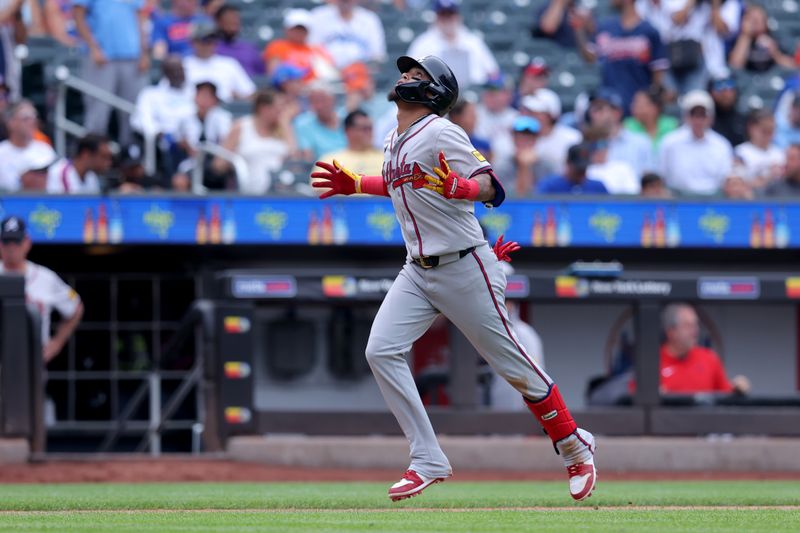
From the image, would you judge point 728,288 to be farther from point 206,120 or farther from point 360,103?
point 206,120

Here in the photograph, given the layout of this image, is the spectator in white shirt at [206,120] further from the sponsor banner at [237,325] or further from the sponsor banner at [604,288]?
the sponsor banner at [604,288]

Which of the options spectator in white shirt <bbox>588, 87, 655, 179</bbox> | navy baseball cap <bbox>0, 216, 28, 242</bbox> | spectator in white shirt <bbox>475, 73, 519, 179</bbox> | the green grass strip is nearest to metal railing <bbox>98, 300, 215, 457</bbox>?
navy baseball cap <bbox>0, 216, 28, 242</bbox>

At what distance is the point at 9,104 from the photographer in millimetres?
11500

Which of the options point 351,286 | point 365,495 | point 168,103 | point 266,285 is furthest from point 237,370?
point 168,103

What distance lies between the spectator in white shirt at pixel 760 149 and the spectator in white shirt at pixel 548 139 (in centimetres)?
145

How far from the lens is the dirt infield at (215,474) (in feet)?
29.0

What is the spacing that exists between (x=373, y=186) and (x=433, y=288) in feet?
1.74

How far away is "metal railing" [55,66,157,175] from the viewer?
1156 cm

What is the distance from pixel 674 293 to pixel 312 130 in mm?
3523

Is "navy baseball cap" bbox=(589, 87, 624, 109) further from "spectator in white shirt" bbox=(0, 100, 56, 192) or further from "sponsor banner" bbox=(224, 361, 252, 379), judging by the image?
"spectator in white shirt" bbox=(0, 100, 56, 192)

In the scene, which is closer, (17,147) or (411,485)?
(411,485)

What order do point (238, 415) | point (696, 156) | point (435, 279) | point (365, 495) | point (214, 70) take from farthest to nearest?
point (214, 70) < point (696, 156) < point (238, 415) < point (365, 495) < point (435, 279)

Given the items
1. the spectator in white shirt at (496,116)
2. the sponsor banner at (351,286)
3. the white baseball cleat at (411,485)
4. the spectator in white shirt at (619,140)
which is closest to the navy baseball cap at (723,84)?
the spectator in white shirt at (619,140)

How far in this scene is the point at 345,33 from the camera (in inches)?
532
